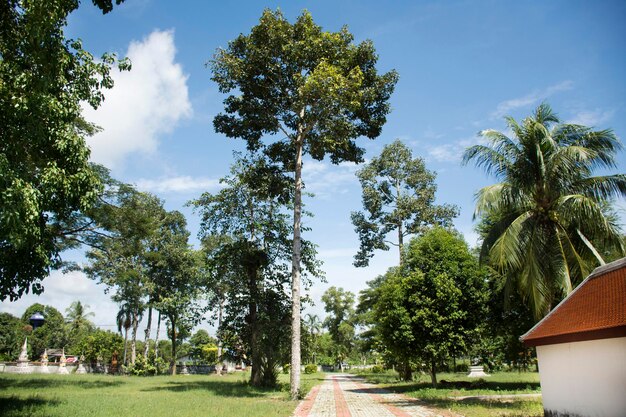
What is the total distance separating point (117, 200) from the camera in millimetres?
22141

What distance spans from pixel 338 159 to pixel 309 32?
685cm

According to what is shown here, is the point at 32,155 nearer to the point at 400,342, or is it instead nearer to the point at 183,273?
the point at 400,342

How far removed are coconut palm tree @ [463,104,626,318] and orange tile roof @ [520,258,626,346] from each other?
405 cm

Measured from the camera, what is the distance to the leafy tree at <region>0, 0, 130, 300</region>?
272 inches

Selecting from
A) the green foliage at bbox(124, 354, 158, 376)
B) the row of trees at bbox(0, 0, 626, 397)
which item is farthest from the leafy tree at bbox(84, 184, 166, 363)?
the green foliage at bbox(124, 354, 158, 376)

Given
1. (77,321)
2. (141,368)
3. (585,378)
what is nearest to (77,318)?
(77,321)

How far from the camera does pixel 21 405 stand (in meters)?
12.3

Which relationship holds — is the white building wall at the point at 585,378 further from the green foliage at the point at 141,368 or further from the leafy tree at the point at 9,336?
the leafy tree at the point at 9,336

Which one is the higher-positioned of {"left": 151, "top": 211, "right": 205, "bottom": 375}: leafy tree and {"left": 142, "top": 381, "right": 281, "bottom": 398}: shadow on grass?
{"left": 151, "top": 211, "right": 205, "bottom": 375}: leafy tree

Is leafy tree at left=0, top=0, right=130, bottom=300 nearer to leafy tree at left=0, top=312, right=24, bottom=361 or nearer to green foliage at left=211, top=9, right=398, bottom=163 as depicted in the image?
green foliage at left=211, top=9, right=398, bottom=163

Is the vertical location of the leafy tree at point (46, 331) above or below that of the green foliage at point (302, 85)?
below

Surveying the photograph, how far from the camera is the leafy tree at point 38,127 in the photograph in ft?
22.6

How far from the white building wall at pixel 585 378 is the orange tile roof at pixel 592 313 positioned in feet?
0.72

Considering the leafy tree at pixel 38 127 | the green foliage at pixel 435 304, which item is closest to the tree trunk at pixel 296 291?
the green foliage at pixel 435 304
